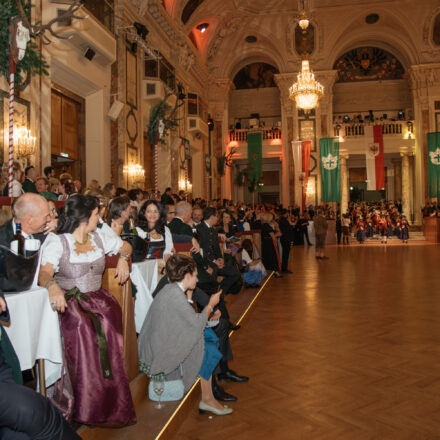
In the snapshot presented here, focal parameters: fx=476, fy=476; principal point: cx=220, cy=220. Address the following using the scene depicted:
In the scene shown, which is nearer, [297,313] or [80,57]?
[297,313]

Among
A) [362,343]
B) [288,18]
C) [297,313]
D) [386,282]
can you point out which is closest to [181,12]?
[288,18]

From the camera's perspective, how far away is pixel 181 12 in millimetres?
15391

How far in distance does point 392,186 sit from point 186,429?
79.9 feet

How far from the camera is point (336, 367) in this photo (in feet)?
12.9

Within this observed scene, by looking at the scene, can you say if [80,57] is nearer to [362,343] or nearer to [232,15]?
[362,343]

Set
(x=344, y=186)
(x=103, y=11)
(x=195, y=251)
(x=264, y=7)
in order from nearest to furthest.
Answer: (x=195, y=251), (x=103, y=11), (x=264, y=7), (x=344, y=186)

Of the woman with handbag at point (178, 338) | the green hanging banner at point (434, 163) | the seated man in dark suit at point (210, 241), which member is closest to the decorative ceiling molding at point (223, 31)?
the green hanging banner at point (434, 163)

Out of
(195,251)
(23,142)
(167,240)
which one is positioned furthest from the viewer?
(23,142)

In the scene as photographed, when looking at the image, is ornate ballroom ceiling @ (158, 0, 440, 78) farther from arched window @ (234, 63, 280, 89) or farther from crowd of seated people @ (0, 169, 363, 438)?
crowd of seated people @ (0, 169, 363, 438)

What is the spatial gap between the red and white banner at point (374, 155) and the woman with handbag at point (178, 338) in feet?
59.1

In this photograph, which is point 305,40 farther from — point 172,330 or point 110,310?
point 110,310

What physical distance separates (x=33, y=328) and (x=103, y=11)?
9229 mm

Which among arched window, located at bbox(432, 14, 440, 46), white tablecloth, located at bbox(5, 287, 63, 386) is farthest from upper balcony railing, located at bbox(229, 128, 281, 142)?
white tablecloth, located at bbox(5, 287, 63, 386)

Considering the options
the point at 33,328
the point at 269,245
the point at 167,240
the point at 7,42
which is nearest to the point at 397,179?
the point at 269,245
